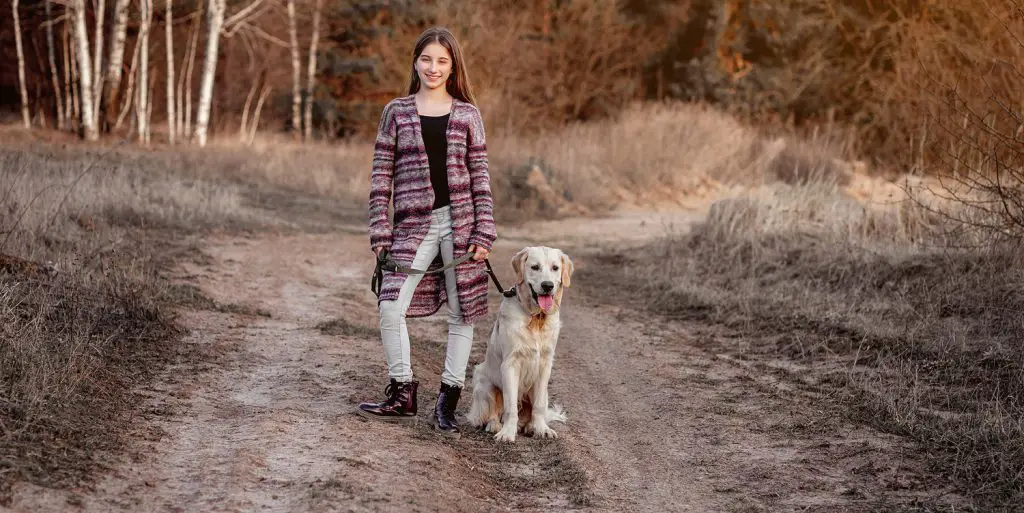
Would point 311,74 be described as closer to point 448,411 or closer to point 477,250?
point 448,411

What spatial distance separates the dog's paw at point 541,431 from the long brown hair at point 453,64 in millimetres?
1843

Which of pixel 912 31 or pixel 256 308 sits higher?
pixel 912 31

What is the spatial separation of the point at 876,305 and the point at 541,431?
4.29 m

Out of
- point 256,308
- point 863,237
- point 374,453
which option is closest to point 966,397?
point 374,453

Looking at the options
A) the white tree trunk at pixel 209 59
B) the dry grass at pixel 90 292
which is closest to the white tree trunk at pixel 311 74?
the white tree trunk at pixel 209 59

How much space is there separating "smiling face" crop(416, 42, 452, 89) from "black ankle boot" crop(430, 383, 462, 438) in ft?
5.49

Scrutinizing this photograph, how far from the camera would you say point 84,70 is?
2136 cm

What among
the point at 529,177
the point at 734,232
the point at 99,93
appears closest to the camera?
the point at 734,232

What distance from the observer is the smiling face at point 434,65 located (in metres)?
5.39

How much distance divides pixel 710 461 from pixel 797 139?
20.4 metres

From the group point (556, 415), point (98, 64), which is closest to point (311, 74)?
point (98, 64)

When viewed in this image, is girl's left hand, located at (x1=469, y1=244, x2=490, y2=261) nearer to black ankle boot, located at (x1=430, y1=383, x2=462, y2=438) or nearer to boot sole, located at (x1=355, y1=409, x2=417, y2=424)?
black ankle boot, located at (x1=430, y1=383, x2=462, y2=438)

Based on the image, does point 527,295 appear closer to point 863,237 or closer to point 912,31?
point 863,237

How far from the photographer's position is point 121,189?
43.2 ft
